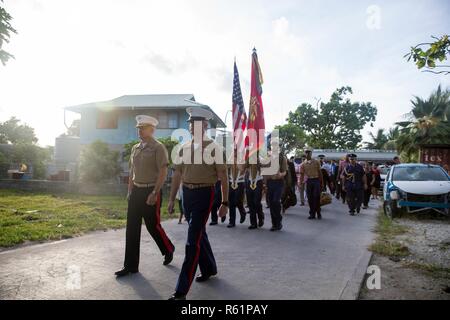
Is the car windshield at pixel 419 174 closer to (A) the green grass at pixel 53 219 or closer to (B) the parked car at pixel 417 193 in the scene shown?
(B) the parked car at pixel 417 193

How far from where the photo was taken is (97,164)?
17.2 metres

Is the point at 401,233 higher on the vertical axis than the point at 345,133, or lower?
lower

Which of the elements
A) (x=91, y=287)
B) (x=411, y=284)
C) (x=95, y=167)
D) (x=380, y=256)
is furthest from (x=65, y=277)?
(x=95, y=167)

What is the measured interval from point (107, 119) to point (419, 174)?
21511mm

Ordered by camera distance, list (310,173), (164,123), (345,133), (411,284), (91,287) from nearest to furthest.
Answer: (91,287) → (411,284) → (310,173) → (164,123) → (345,133)

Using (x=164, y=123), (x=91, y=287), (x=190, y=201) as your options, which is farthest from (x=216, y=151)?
(x=164, y=123)

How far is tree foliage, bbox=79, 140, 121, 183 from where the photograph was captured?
17203 millimetres

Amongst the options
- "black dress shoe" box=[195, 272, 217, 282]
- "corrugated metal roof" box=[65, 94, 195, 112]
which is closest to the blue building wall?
"corrugated metal roof" box=[65, 94, 195, 112]

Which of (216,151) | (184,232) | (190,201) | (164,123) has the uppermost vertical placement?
(164,123)

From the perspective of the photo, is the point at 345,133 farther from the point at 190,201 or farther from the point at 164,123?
the point at 190,201

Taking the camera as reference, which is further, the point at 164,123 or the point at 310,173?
the point at 164,123
